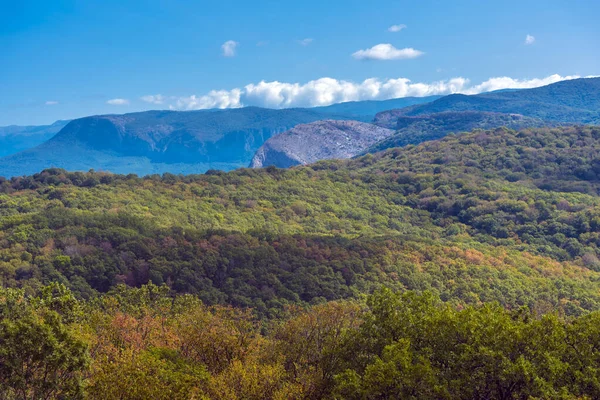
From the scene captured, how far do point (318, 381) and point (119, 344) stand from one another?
13.8 meters

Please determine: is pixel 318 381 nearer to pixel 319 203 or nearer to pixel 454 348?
pixel 454 348

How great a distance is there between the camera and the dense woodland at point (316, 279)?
66.5 ft

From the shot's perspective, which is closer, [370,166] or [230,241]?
[230,241]

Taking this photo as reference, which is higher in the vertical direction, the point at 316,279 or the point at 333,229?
the point at 316,279

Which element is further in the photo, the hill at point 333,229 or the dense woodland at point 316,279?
the hill at point 333,229

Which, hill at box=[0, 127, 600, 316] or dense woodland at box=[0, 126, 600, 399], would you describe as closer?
dense woodland at box=[0, 126, 600, 399]

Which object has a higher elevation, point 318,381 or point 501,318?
point 501,318

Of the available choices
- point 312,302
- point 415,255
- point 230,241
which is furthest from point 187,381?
→ point 415,255

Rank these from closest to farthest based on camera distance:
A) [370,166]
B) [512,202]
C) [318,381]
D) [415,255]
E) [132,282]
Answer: [318,381] → [132,282] → [415,255] → [512,202] → [370,166]

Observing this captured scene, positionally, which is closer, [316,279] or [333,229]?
[316,279]

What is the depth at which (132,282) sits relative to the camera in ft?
211

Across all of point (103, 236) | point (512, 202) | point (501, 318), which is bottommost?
point (512, 202)

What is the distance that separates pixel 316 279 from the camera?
69.5 m

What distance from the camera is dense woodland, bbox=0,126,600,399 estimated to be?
66.5 feet
